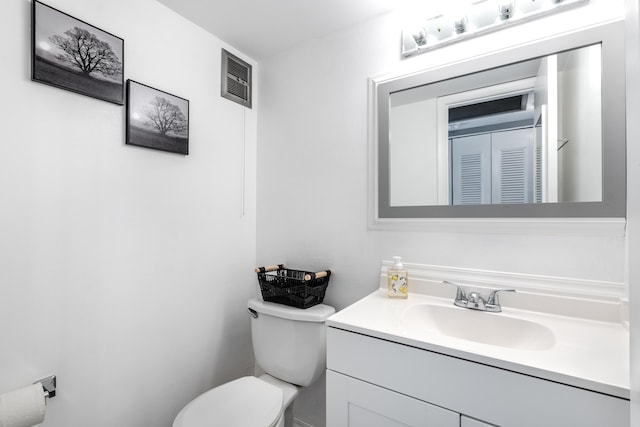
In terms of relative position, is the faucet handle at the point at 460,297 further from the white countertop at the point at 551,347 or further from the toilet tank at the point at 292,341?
the toilet tank at the point at 292,341

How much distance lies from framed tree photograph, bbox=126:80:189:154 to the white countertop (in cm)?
105

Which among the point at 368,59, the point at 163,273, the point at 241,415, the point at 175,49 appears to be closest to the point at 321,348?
the point at 241,415

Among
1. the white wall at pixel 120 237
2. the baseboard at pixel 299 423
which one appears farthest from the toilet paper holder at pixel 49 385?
the baseboard at pixel 299 423

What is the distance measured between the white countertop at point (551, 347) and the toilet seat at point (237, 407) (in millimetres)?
470

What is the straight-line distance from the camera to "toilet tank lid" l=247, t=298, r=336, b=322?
1.34m

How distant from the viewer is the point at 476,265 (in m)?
1.20

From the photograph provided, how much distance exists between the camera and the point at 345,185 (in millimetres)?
1521

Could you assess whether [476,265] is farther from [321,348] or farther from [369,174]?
[321,348]

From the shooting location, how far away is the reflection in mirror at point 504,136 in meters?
1.03

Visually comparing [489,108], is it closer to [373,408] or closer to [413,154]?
[413,154]

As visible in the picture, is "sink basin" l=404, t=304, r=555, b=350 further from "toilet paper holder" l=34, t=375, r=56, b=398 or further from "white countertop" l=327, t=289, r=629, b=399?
"toilet paper holder" l=34, t=375, r=56, b=398

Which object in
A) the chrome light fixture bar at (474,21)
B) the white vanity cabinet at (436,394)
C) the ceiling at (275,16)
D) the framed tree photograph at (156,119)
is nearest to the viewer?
the white vanity cabinet at (436,394)

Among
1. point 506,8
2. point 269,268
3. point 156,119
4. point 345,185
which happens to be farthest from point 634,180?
point 156,119

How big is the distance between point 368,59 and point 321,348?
1.36 m
